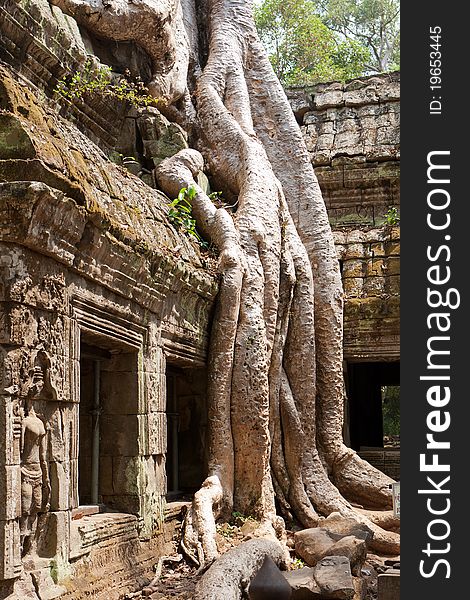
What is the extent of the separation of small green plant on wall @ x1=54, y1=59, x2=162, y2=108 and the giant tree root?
3.64m

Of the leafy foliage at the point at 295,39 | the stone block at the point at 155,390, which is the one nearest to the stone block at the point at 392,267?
the stone block at the point at 155,390

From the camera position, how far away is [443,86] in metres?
3.75

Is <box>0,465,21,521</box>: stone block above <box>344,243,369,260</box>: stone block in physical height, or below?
below

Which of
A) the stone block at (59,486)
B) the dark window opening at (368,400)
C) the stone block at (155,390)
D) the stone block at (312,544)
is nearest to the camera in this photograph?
the stone block at (59,486)

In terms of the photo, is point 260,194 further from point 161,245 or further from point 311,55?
point 311,55

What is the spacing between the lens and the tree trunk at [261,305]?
23.3 feet

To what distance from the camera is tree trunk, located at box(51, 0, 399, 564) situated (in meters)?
7.10

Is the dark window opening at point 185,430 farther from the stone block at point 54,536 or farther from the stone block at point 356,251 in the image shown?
the stone block at point 356,251

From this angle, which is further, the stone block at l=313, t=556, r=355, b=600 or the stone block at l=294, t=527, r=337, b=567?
the stone block at l=294, t=527, r=337, b=567

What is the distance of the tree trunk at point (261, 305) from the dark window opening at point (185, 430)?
11.3 inches

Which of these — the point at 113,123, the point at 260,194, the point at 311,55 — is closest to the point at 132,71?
the point at 113,123

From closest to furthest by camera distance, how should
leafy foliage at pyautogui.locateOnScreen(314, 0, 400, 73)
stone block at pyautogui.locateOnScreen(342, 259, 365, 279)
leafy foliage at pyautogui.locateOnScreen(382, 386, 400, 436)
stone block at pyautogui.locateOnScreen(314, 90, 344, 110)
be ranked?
stone block at pyautogui.locateOnScreen(342, 259, 365, 279), stone block at pyautogui.locateOnScreen(314, 90, 344, 110), leafy foliage at pyautogui.locateOnScreen(382, 386, 400, 436), leafy foliage at pyautogui.locateOnScreen(314, 0, 400, 73)

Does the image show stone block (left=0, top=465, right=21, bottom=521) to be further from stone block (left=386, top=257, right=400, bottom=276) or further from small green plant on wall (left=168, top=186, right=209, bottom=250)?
stone block (left=386, top=257, right=400, bottom=276)

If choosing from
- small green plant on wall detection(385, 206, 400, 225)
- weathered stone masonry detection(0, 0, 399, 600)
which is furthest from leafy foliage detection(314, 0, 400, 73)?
weathered stone masonry detection(0, 0, 399, 600)
